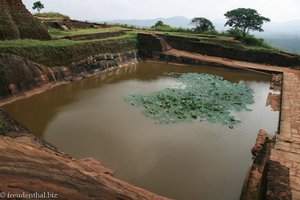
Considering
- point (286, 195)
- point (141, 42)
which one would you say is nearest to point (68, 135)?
point (286, 195)

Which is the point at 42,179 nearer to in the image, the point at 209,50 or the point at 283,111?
the point at 283,111

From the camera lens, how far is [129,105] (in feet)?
36.1

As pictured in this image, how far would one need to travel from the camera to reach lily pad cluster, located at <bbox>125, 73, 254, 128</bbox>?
10.2 m

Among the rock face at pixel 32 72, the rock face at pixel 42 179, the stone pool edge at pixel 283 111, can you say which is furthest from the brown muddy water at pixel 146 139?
the rock face at pixel 42 179

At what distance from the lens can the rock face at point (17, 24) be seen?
43.5 feet

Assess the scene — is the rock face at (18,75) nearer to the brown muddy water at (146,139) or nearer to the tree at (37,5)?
the brown muddy water at (146,139)

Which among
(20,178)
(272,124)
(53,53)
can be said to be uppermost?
(53,53)

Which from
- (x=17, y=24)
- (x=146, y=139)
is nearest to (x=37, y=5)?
(x=17, y=24)

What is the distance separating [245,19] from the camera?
101ft

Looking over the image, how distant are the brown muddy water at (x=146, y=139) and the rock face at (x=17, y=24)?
3.84m

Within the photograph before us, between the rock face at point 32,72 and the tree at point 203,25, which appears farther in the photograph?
the tree at point 203,25

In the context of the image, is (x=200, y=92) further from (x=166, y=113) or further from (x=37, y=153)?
(x=37, y=153)

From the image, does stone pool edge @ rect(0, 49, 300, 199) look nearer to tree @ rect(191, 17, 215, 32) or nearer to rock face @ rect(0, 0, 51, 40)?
rock face @ rect(0, 0, 51, 40)

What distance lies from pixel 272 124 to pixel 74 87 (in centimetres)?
894
